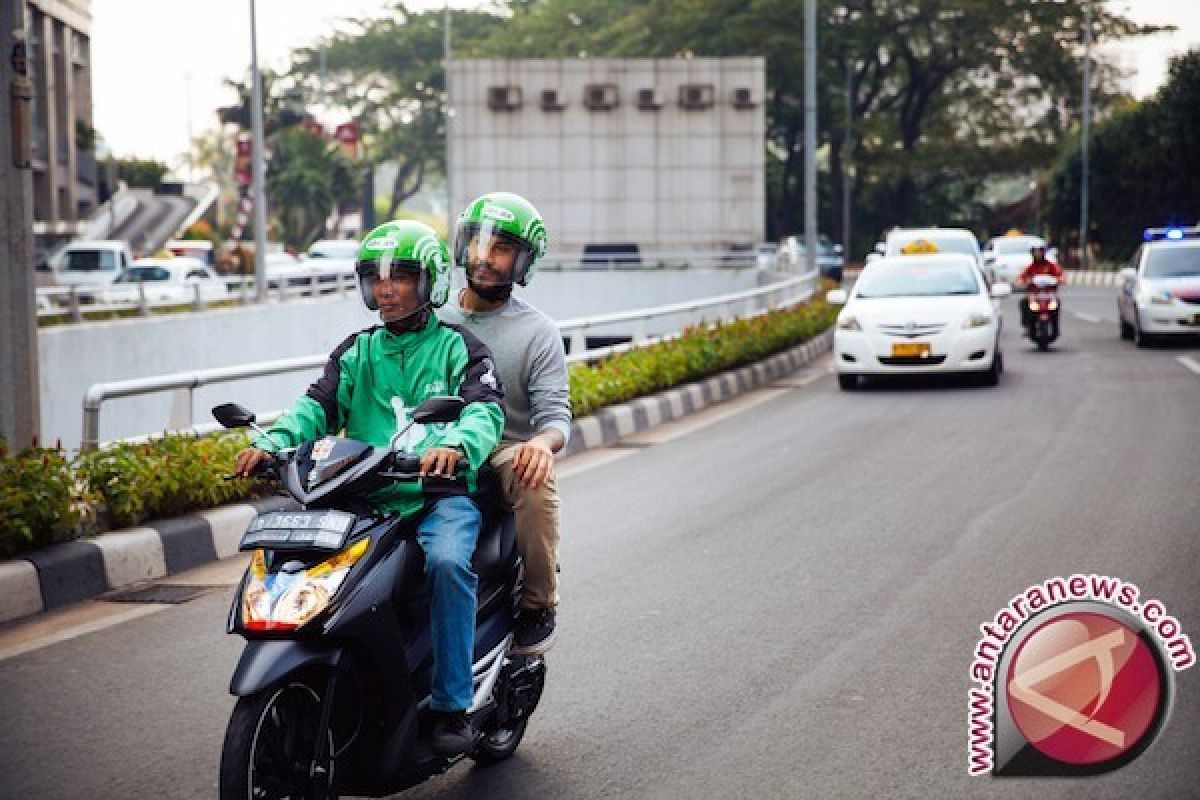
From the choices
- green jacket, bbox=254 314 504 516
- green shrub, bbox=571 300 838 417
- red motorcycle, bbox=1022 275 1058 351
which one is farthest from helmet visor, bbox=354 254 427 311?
red motorcycle, bbox=1022 275 1058 351

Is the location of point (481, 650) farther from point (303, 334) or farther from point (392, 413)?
point (303, 334)

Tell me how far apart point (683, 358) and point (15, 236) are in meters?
9.28

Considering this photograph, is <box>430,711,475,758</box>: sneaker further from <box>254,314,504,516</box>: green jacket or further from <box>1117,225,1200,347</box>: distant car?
<box>1117,225,1200,347</box>: distant car

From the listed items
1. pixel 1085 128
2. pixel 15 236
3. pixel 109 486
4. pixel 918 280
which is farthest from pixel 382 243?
pixel 1085 128

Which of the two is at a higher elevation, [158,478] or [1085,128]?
[1085,128]

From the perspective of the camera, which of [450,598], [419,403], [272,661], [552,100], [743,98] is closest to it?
[272,661]

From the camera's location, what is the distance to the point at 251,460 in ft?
16.0

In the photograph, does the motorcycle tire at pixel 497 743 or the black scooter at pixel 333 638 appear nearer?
the black scooter at pixel 333 638

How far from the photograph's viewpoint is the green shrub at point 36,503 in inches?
324

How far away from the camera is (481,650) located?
5223 mm

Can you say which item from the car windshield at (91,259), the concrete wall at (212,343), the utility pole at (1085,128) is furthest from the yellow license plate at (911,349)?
the utility pole at (1085,128)

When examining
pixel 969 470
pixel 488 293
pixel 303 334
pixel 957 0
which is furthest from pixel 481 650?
pixel 957 0

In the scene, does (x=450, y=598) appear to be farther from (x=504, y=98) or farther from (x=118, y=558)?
(x=504, y=98)

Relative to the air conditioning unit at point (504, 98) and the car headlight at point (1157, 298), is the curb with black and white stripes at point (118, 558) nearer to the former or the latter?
the car headlight at point (1157, 298)
